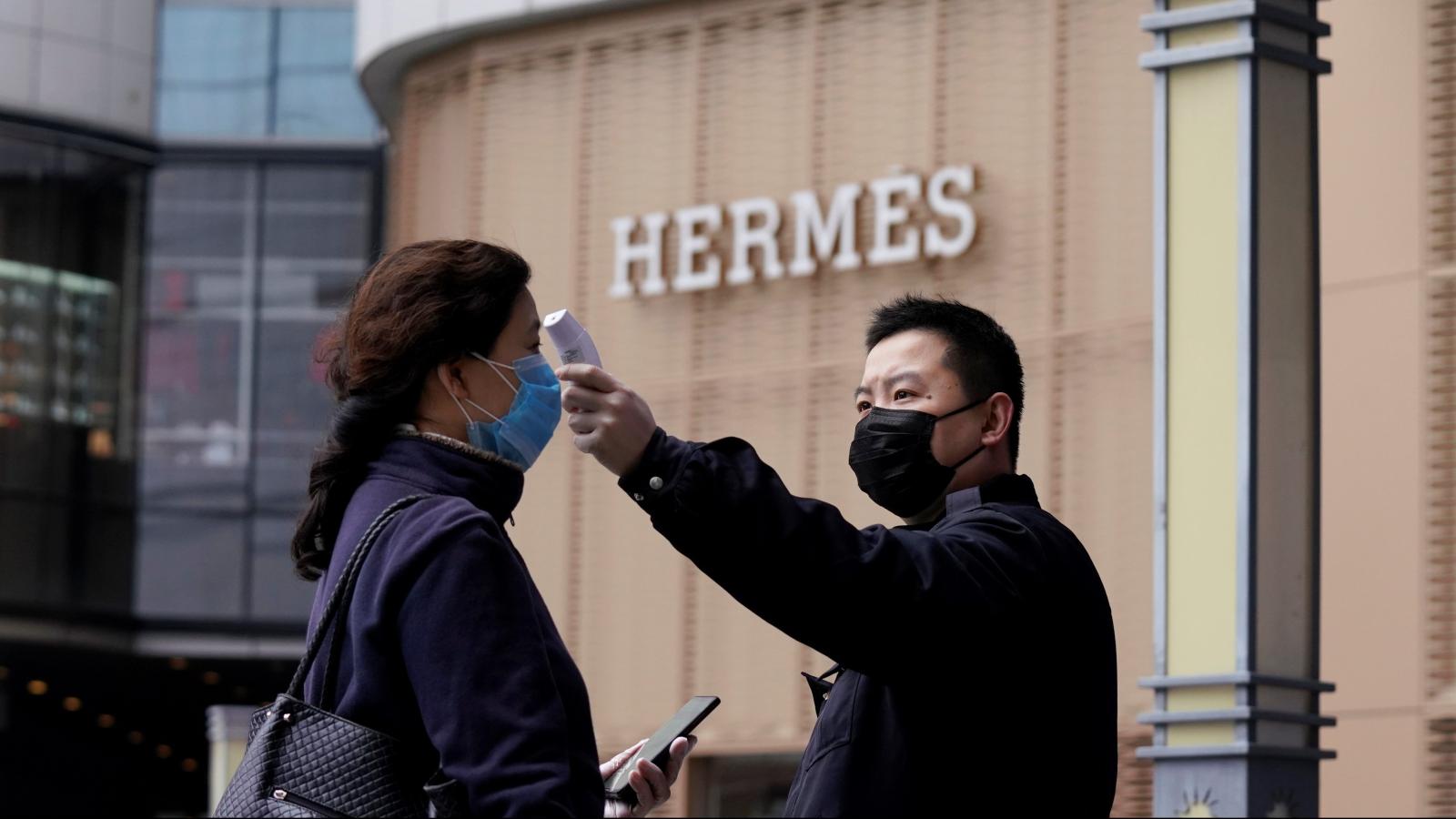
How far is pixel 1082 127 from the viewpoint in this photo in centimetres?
1116

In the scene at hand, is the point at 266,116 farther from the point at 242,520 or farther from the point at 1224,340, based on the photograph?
the point at 1224,340

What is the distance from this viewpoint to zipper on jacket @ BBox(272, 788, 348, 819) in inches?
117

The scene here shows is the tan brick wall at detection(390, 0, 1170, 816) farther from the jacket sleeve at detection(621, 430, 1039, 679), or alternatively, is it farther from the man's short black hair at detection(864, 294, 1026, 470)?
the jacket sleeve at detection(621, 430, 1039, 679)

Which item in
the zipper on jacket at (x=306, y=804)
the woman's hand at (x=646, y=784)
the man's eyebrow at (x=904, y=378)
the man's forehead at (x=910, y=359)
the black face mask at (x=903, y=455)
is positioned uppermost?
the man's forehead at (x=910, y=359)

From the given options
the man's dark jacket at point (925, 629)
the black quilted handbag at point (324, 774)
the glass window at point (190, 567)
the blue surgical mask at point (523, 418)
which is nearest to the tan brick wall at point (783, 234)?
the man's dark jacket at point (925, 629)

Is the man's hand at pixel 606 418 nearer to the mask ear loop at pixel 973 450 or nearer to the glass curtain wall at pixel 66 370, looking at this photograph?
the mask ear loop at pixel 973 450

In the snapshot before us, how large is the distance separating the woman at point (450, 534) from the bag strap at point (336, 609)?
0.04 feet

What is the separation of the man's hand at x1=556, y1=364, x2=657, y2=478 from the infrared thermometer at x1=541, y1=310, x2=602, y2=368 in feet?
0.25

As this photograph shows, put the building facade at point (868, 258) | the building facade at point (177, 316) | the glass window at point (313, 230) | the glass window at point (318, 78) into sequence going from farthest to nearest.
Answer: the glass window at point (313, 230), the glass window at point (318, 78), the building facade at point (177, 316), the building facade at point (868, 258)

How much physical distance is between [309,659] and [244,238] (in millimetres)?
20696

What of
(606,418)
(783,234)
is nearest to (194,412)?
(783,234)

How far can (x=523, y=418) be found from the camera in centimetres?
330

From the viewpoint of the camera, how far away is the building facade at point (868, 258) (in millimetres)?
9719

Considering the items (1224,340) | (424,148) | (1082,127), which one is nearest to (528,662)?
(1224,340)
